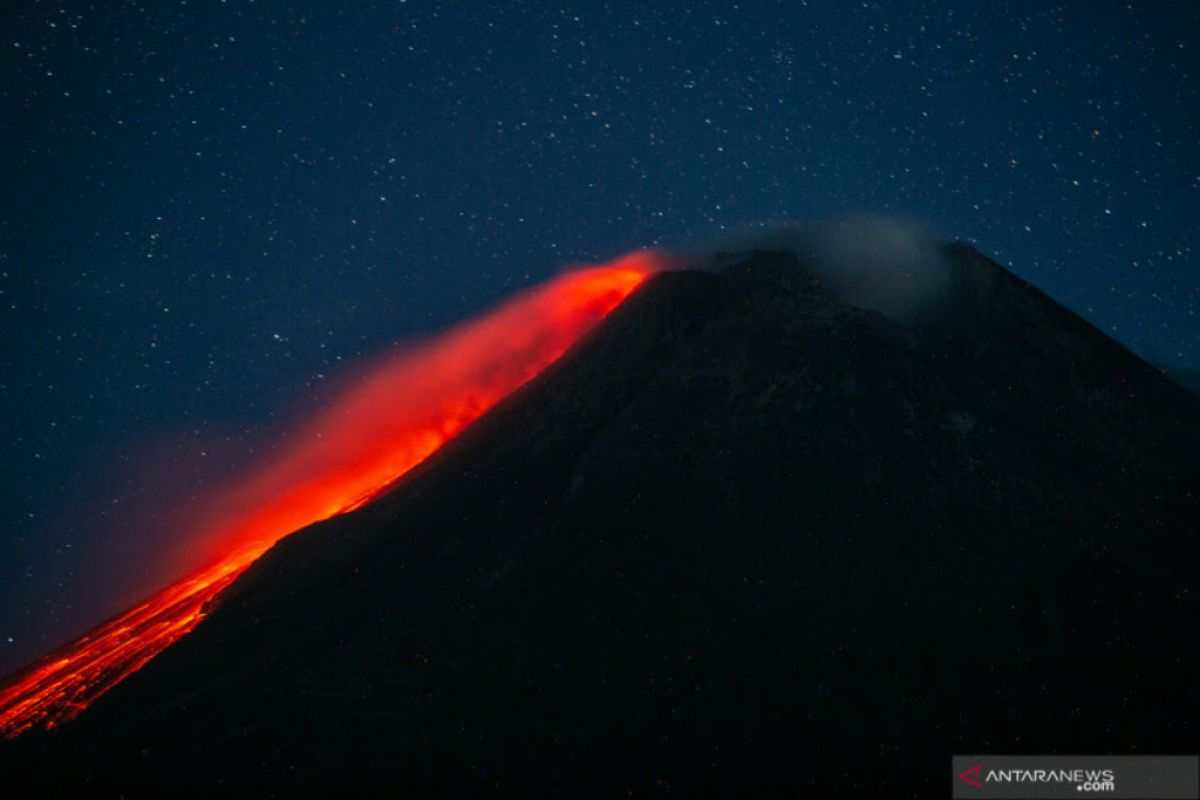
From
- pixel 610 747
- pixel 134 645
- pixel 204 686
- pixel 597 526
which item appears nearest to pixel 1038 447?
pixel 597 526

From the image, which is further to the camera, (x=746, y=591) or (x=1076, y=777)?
(x=746, y=591)

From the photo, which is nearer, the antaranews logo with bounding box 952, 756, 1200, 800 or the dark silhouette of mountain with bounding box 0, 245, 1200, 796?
the antaranews logo with bounding box 952, 756, 1200, 800

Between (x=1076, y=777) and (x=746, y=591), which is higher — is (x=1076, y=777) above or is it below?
below

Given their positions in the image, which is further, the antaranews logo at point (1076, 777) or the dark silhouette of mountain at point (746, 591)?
the dark silhouette of mountain at point (746, 591)

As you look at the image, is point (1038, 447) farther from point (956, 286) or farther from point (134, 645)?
point (134, 645)
